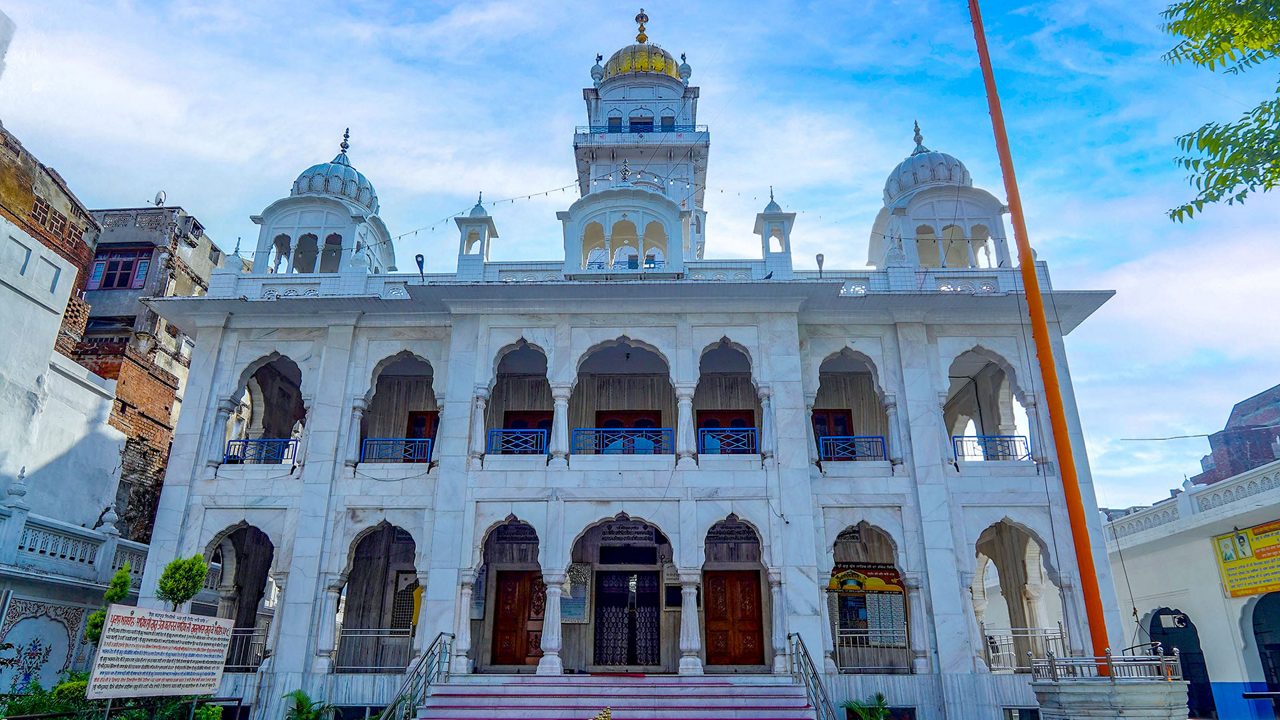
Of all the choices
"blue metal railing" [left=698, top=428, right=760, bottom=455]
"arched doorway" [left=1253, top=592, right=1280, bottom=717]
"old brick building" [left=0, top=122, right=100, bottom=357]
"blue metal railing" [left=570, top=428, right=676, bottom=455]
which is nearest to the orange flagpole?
"blue metal railing" [left=698, top=428, right=760, bottom=455]

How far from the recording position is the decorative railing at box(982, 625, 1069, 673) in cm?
1650

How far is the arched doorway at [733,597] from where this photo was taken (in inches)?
685

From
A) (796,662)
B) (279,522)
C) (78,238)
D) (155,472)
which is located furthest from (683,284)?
(78,238)

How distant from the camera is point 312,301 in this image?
673 inches

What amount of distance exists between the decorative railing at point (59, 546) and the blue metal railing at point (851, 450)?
14881mm

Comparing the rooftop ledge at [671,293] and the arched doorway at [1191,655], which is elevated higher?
the rooftop ledge at [671,293]

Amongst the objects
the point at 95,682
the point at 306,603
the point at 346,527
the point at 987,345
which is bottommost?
the point at 95,682

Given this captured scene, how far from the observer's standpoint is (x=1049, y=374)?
39.4ft

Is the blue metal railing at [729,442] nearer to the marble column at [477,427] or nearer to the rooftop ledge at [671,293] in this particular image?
the rooftop ledge at [671,293]

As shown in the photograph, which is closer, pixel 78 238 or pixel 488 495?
pixel 488 495

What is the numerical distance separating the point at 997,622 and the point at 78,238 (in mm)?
33951

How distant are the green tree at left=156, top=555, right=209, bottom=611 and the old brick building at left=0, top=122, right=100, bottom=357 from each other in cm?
1121

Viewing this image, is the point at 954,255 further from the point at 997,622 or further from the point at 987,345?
the point at 997,622

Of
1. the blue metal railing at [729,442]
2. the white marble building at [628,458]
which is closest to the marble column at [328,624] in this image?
the white marble building at [628,458]
